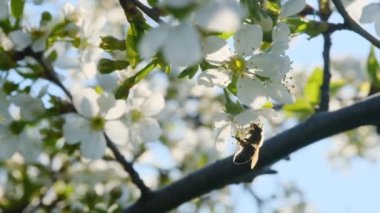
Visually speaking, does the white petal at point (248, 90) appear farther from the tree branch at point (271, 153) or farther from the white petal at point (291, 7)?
the tree branch at point (271, 153)

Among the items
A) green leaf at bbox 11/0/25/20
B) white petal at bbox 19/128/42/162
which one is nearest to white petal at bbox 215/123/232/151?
green leaf at bbox 11/0/25/20

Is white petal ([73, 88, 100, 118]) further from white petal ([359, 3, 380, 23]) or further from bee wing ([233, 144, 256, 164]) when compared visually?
white petal ([359, 3, 380, 23])

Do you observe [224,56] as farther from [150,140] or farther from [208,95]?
[208,95]

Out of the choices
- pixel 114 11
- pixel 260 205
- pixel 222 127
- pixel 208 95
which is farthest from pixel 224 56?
pixel 208 95

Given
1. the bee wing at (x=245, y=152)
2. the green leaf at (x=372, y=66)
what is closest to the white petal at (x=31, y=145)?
the bee wing at (x=245, y=152)

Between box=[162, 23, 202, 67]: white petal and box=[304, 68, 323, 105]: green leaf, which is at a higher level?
box=[162, 23, 202, 67]: white petal

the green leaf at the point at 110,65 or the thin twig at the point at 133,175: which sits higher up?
the green leaf at the point at 110,65
